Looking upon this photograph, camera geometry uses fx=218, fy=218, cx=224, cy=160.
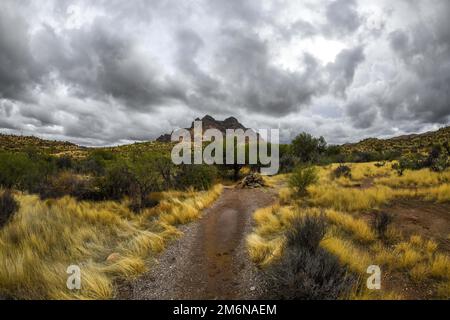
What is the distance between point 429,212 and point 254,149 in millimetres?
18211

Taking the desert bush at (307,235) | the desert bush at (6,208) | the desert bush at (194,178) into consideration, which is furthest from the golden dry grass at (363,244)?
the desert bush at (6,208)

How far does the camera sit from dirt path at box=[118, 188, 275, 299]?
3.81 meters

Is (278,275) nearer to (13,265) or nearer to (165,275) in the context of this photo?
(165,275)

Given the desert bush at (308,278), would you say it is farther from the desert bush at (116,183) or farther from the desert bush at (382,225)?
the desert bush at (116,183)

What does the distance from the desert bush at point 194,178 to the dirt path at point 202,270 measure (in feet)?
23.5

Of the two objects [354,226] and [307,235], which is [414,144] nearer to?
[354,226]

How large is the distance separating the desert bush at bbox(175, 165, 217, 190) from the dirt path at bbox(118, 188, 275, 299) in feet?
23.5

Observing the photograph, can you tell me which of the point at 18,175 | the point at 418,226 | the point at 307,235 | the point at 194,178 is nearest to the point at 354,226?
the point at 418,226

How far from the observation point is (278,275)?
3.55 m

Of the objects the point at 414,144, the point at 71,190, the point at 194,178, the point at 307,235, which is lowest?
the point at 307,235

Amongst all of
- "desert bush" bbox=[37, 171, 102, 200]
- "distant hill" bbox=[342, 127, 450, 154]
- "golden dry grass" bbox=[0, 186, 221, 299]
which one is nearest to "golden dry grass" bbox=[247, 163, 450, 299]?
"golden dry grass" bbox=[0, 186, 221, 299]

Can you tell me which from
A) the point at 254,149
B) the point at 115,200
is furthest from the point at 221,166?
the point at 115,200

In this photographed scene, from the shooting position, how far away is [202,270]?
4602 mm

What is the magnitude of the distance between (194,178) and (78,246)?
9.96 meters
